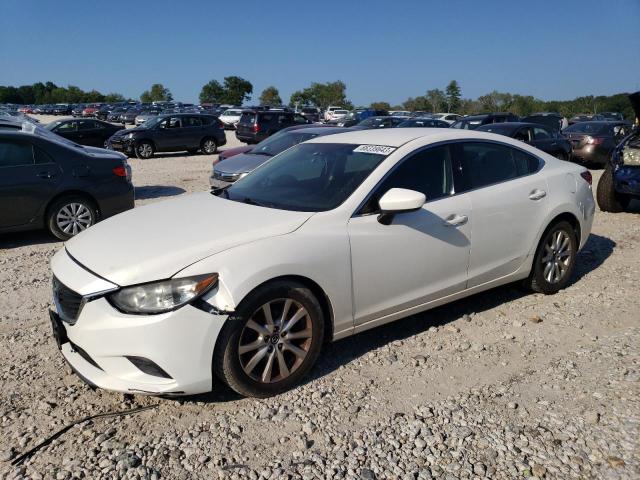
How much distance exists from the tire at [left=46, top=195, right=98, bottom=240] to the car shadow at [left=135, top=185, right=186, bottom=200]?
133 inches

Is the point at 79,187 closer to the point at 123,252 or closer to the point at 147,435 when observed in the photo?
the point at 123,252

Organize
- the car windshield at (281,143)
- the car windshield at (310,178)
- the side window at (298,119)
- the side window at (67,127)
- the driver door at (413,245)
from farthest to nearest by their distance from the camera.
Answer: the side window at (298,119) → the side window at (67,127) → the car windshield at (281,143) → the car windshield at (310,178) → the driver door at (413,245)

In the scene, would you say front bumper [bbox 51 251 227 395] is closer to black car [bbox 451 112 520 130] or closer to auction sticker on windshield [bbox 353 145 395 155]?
auction sticker on windshield [bbox 353 145 395 155]

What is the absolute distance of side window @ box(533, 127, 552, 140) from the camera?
13812 millimetres

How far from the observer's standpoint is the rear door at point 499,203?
14.3 ft

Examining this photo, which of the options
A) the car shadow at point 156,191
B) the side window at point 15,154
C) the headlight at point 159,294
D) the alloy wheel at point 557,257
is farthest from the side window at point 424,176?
the car shadow at point 156,191

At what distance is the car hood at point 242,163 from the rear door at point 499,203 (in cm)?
575

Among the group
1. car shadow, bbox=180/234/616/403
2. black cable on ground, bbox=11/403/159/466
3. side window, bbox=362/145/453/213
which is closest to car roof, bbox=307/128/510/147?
side window, bbox=362/145/453/213

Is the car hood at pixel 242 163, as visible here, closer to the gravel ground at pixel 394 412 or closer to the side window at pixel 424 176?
the gravel ground at pixel 394 412

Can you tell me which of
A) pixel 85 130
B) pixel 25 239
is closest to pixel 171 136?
pixel 85 130

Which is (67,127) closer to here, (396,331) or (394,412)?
(396,331)

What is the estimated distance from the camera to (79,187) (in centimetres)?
768

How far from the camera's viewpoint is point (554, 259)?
5.12m

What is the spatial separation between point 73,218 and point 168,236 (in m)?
4.87
